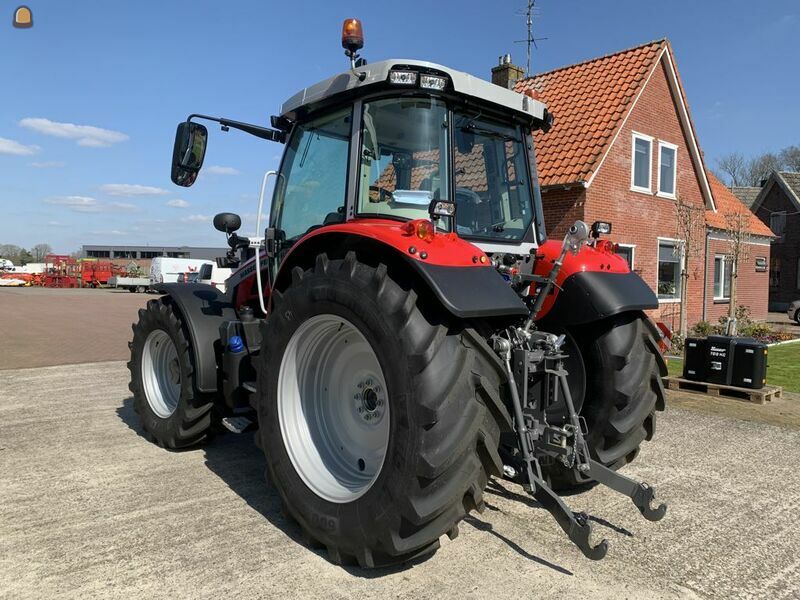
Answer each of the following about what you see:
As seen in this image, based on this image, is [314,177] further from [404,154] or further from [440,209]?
[440,209]

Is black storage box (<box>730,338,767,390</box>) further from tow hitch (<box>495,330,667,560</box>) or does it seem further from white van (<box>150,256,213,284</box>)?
white van (<box>150,256,213,284</box>)

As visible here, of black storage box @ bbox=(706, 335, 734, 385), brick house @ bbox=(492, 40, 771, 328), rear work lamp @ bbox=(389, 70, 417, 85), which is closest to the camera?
rear work lamp @ bbox=(389, 70, 417, 85)

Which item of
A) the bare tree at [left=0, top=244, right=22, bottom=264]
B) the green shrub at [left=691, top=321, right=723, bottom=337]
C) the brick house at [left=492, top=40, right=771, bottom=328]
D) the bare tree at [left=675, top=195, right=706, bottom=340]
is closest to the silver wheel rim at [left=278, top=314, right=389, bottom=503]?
the brick house at [left=492, top=40, right=771, bottom=328]

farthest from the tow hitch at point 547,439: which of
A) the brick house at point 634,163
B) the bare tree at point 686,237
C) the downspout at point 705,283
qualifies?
the downspout at point 705,283

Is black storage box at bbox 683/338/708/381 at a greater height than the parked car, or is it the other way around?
black storage box at bbox 683/338/708/381

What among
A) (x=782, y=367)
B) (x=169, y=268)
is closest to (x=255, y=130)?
(x=782, y=367)

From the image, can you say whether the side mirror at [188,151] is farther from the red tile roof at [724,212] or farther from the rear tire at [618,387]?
the red tile roof at [724,212]

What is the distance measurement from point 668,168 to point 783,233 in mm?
20500

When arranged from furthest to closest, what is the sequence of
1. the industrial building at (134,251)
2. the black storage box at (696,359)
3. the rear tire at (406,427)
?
the industrial building at (134,251)
the black storage box at (696,359)
the rear tire at (406,427)

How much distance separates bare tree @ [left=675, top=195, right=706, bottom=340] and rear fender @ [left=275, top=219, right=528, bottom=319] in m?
10.4

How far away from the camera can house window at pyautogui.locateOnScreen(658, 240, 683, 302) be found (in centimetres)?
1489

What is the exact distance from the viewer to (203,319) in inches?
178

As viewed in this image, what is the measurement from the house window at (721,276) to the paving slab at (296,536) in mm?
14000

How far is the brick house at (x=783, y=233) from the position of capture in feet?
99.5
